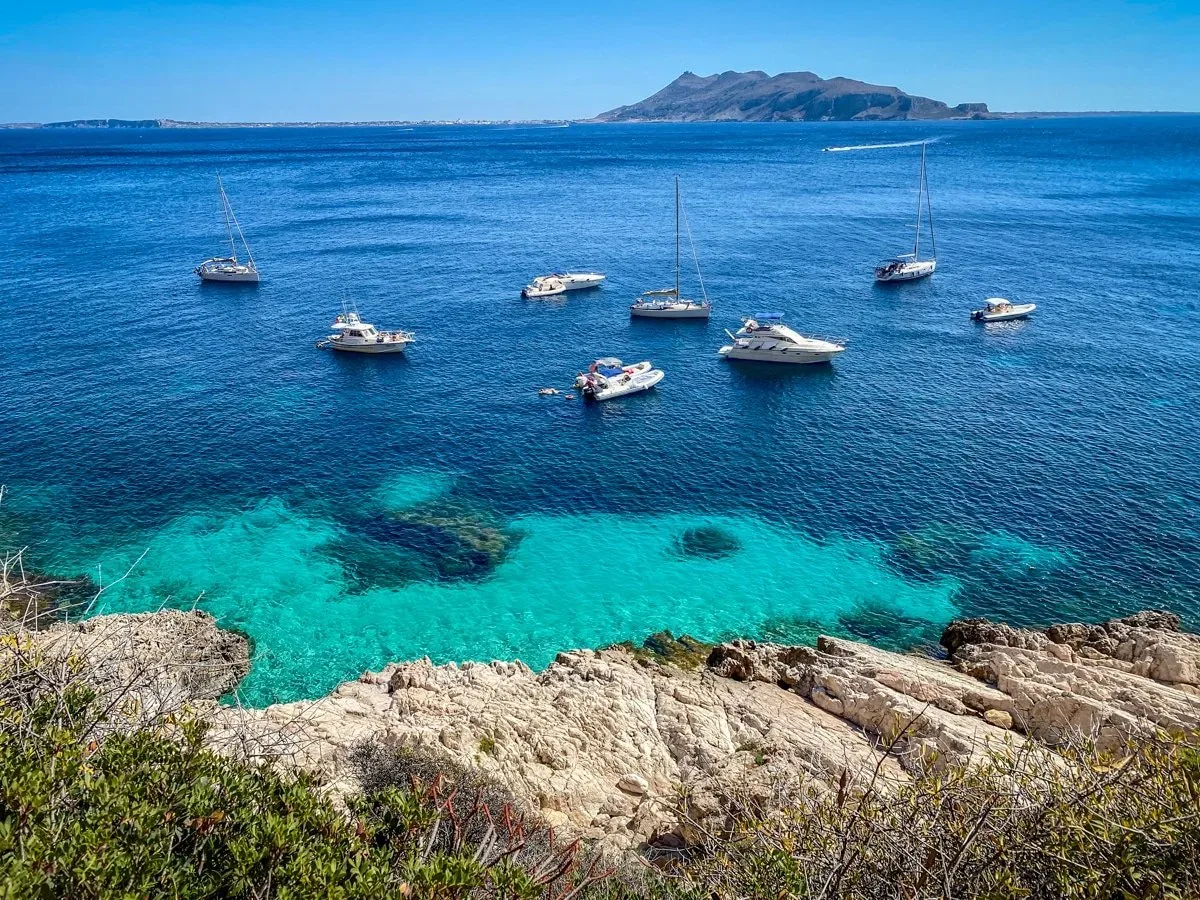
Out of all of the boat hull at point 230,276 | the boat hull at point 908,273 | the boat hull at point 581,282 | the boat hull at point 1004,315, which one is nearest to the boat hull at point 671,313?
the boat hull at point 581,282

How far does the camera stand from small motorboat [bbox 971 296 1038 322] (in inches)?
2756

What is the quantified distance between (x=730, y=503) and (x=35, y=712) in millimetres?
34107

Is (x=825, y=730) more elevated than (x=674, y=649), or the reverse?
(x=825, y=730)

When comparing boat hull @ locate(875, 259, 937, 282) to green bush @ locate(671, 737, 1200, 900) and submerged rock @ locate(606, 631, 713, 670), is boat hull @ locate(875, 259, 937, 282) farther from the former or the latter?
green bush @ locate(671, 737, 1200, 900)

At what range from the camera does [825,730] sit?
23.3 m

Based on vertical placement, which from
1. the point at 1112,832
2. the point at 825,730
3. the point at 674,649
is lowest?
the point at 674,649

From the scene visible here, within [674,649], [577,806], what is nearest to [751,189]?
[674,649]

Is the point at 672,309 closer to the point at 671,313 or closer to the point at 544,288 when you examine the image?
the point at 671,313

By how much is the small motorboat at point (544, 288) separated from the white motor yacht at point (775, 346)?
23832mm

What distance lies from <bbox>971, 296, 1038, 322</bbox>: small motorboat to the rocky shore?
46.8 meters

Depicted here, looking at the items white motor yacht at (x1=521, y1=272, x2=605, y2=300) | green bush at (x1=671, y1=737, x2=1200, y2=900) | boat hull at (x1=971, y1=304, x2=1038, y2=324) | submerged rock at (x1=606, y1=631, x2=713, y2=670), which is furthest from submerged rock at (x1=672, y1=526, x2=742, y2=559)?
white motor yacht at (x1=521, y1=272, x2=605, y2=300)

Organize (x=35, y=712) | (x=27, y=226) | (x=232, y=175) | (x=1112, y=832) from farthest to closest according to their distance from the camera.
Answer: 1. (x=232, y=175)
2. (x=27, y=226)
3. (x=35, y=712)
4. (x=1112, y=832)

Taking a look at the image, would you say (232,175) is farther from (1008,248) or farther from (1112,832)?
(1112,832)

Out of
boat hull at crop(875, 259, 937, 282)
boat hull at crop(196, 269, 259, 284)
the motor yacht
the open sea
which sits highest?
boat hull at crop(196, 269, 259, 284)
